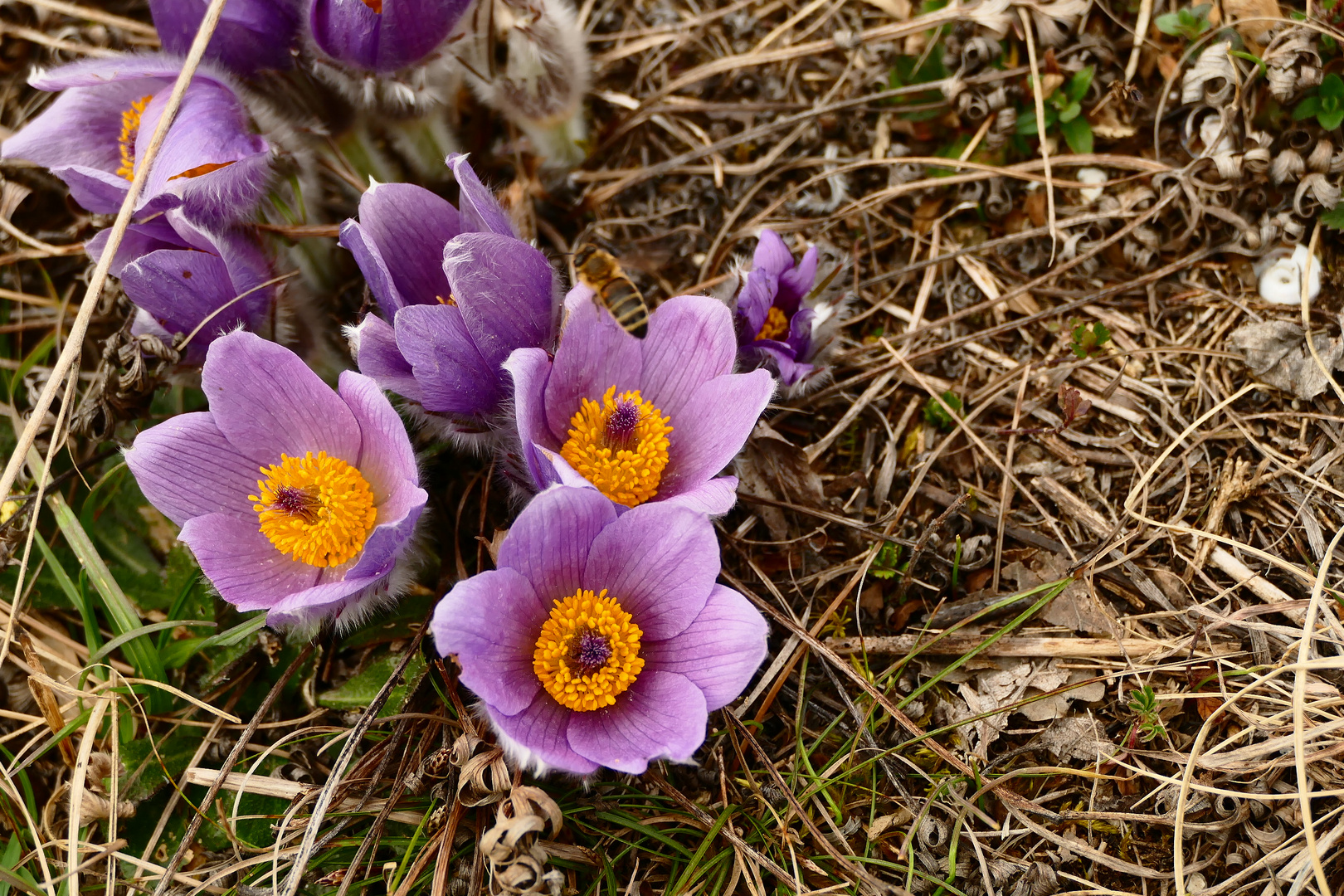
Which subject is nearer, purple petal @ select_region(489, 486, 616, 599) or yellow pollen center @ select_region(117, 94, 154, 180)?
purple petal @ select_region(489, 486, 616, 599)

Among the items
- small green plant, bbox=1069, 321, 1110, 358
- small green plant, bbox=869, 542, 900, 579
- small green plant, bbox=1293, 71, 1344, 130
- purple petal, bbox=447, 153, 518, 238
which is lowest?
small green plant, bbox=869, 542, 900, 579

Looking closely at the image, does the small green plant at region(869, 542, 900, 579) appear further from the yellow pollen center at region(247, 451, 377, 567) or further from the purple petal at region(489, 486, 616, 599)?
the yellow pollen center at region(247, 451, 377, 567)

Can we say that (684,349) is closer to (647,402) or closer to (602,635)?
(647,402)

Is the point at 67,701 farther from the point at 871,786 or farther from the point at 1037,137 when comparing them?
the point at 1037,137

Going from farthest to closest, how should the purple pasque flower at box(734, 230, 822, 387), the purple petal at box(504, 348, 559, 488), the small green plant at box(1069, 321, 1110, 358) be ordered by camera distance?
the small green plant at box(1069, 321, 1110, 358) → the purple pasque flower at box(734, 230, 822, 387) → the purple petal at box(504, 348, 559, 488)

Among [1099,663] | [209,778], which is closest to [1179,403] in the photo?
[1099,663]

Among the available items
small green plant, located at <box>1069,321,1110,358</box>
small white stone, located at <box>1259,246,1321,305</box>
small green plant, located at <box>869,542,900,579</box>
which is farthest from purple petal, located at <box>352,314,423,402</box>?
small white stone, located at <box>1259,246,1321,305</box>

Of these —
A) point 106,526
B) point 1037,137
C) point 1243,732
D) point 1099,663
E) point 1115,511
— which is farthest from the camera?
point 1037,137
